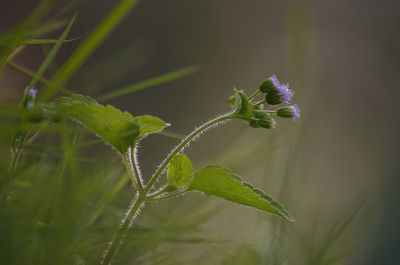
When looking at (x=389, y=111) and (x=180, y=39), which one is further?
(x=389, y=111)

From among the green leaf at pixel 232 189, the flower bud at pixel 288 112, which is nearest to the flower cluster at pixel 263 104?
the flower bud at pixel 288 112

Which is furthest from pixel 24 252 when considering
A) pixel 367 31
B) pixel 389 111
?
pixel 367 31

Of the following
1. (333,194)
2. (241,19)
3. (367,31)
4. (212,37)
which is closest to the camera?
(333,194)

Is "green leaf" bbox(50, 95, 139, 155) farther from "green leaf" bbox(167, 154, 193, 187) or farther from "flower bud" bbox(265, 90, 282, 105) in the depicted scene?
"flower bud" bbox(265, 90, 282, 105)

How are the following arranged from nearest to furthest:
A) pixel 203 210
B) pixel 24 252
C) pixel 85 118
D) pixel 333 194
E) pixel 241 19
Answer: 1. pixel 24 252
2. pixel 85 118
3. pixel 203 210
4. pixel 333 194
5. pixel 241 19

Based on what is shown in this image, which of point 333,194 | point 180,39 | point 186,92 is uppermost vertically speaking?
point 180,39

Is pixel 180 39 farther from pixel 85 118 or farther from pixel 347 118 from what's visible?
pixel 85 118

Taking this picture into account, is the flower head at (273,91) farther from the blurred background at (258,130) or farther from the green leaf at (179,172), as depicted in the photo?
the green leaf at (179,172)

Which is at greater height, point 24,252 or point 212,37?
point 212,37
